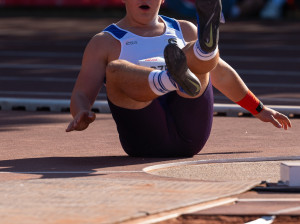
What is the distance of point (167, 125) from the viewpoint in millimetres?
7473

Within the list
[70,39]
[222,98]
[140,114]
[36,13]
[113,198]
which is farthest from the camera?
[36,13]

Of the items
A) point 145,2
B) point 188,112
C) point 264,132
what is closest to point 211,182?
point 188,112

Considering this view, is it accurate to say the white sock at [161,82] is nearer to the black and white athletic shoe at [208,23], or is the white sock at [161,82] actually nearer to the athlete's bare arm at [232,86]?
the black and white athletic shoe at [208,23]

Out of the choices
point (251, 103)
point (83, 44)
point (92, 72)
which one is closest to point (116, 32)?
point (92, 72)

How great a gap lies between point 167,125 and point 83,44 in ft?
49.5

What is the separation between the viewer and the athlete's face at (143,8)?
7582mm

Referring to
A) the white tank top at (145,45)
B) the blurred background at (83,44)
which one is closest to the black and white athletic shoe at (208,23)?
the white tank top at (145,45)

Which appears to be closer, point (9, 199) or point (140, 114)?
point (9, 199)

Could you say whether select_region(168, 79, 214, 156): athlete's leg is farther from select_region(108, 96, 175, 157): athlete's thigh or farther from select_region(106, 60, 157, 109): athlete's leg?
select_region(106, 60, 157, 109): athlete's leg

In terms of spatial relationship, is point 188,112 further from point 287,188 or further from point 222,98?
point 222,98

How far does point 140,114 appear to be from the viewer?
736 cm

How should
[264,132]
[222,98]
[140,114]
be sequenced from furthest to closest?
[222,98], [264,132], [140,114]

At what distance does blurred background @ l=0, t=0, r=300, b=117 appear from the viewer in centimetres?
1360

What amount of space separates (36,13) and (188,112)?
1085 inches
